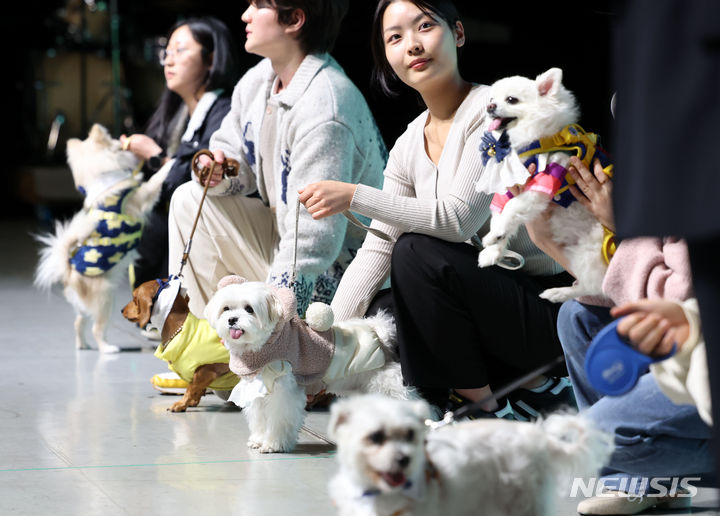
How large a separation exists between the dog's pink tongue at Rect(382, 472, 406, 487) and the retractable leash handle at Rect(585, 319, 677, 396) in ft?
0.93

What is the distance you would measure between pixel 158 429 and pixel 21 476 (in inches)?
18.2

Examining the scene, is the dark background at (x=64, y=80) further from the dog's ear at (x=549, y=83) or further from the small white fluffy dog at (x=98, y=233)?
the dog's ear at (x=549, y=83)

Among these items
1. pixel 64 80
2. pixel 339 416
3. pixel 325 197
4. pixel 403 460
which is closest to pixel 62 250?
pixel 325 197

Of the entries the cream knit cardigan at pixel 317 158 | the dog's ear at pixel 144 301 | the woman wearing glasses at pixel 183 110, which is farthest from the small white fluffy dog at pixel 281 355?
the woman wearing glasses at pixel 183 110

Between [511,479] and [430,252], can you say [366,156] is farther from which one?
[511,479]

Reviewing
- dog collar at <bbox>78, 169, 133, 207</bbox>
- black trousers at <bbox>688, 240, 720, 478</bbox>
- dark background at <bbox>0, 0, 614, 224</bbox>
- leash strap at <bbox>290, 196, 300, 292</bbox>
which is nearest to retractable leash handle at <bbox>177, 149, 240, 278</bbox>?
leash strap at <bbox>290, 196, 300, 292</bbox>

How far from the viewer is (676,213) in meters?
0.93

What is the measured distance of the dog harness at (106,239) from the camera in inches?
136

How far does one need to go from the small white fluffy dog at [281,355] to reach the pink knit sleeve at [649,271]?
822mm

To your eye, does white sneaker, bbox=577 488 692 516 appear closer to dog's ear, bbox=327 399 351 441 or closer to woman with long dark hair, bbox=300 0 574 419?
woman with long dark hair, bbox=300 0 574 419

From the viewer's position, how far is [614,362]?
127 cm

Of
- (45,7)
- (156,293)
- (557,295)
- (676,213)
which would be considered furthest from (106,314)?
Answer: (45,7)

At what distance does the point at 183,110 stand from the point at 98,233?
58cm

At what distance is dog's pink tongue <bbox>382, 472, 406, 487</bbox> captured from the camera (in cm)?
121
